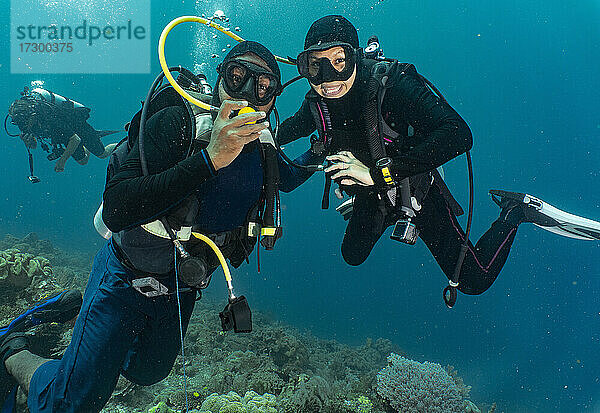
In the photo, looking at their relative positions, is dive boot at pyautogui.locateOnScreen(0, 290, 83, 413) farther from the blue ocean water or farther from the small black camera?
the blue ocean water

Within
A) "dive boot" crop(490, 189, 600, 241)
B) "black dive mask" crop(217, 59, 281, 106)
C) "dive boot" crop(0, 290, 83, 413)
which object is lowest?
"dive boot" crop(0, 290, 83, 413)

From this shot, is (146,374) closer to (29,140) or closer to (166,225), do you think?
(166,225)

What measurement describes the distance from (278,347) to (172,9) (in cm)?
6265

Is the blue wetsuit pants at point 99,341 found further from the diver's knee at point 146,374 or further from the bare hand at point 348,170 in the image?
the bare hand at point 348,170

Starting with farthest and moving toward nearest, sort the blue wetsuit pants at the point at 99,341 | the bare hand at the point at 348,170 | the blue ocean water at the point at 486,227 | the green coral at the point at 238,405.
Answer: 1. the blue ocean water at the point at 486,227
2. the green coral at the point at 238,405
3. the bare hand at the point at 348,170
4. the blue wetsuit pants at the point at 99,341

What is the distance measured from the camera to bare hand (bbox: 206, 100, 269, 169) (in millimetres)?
1970

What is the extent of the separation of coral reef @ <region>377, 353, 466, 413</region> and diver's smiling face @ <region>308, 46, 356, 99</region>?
4819mm

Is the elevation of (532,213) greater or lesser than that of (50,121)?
lesser

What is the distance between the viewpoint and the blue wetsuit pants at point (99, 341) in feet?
9.31

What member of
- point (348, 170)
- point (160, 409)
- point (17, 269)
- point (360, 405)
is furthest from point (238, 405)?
point (17, 269)

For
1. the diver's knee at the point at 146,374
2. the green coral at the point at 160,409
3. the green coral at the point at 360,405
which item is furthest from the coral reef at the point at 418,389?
the diver's knee at the point at 146,374

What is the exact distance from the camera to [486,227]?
144 feet

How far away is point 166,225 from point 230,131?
3.16 ft

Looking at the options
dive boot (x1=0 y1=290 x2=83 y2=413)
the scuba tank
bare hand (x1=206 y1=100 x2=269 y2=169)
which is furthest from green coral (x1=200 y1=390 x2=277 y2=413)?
the scuba tank
